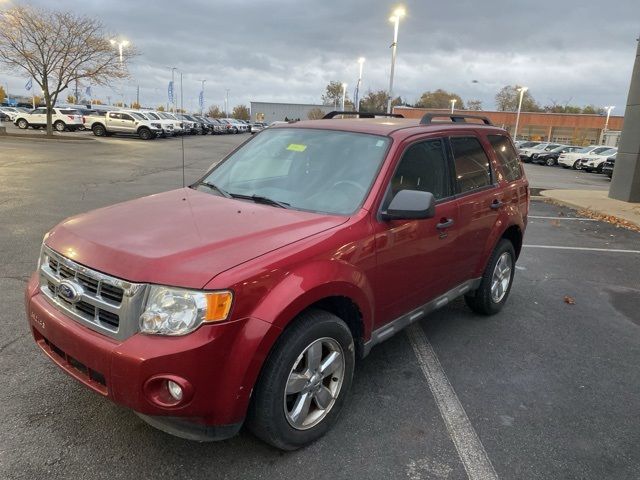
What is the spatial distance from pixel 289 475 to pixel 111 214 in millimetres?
1866

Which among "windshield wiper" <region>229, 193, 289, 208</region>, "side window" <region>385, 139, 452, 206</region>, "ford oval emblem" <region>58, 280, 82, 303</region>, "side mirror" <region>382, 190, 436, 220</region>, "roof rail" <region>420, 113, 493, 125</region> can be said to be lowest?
"ford oval emblem" <region>58, 280, 82, 303</region>

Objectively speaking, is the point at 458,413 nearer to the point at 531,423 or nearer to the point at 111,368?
the point at 531,423

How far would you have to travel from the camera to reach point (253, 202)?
3367 millimetres

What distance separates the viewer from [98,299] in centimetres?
245

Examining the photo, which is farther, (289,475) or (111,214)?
(111,214)

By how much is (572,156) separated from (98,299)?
36620mm

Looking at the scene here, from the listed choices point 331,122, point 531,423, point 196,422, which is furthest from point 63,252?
point 531,423

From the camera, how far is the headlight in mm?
2291

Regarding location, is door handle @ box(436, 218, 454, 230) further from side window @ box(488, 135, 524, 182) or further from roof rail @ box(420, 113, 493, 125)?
side window @ box(488, 135, 524, 182)

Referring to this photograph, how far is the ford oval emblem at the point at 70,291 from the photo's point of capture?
100 inches

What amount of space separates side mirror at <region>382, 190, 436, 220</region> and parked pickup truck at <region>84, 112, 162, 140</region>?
116 feet

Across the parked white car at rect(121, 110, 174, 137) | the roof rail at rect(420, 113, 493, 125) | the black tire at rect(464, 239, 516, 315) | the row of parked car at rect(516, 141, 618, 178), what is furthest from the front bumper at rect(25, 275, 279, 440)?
the parked white car at rect(121, 110, 174, 137)

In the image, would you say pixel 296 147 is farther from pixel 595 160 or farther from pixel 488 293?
pixel 595 160

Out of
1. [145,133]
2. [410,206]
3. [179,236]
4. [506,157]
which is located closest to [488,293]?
[506,157]
